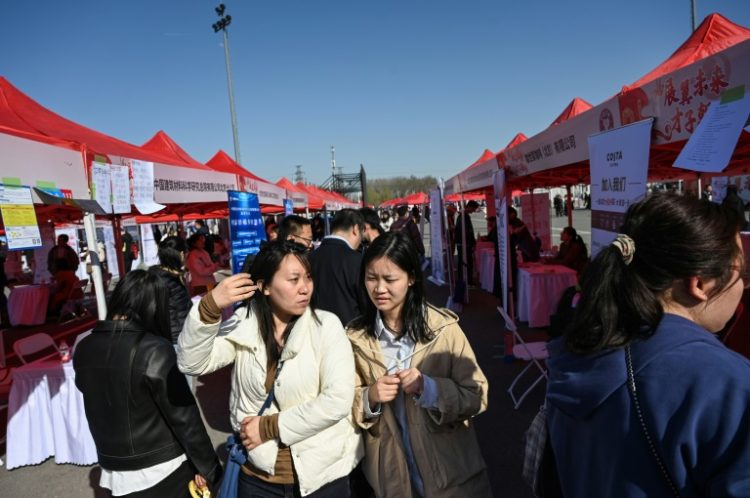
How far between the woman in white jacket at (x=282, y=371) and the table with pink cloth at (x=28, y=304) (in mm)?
9993

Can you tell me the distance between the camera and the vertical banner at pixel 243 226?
504 centimetres

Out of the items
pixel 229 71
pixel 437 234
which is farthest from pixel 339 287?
pixel 229 71

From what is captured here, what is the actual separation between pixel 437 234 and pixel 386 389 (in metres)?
7.53

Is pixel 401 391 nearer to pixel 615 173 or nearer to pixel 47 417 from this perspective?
pixel 615 173

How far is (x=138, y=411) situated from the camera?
1.86 m

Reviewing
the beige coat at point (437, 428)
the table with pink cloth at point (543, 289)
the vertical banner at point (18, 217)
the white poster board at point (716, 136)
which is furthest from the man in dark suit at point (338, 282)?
the table with pink cloth at point (543, 289)

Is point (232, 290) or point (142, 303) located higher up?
point (232, 290)

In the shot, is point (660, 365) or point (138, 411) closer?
point (660, 365)

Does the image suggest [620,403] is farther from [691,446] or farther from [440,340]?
[440,340]

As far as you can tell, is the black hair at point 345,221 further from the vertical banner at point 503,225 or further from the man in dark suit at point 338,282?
the vertical banner at point 503,225

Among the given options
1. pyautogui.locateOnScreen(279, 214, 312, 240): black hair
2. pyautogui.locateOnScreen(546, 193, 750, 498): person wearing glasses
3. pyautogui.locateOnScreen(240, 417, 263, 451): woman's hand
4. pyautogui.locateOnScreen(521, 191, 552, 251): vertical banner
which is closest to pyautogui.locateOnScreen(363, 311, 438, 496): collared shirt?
pyautogui.locateOnScreen(240, 417, 263, 451): woman's hand

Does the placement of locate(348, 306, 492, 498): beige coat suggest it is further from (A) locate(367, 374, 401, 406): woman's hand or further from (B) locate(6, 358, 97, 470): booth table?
(B) locate(6, 358, 97, 470): booth table

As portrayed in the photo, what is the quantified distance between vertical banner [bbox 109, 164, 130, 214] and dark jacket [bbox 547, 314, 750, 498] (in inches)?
136

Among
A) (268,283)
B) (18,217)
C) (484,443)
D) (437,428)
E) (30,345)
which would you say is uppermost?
(18,217)
